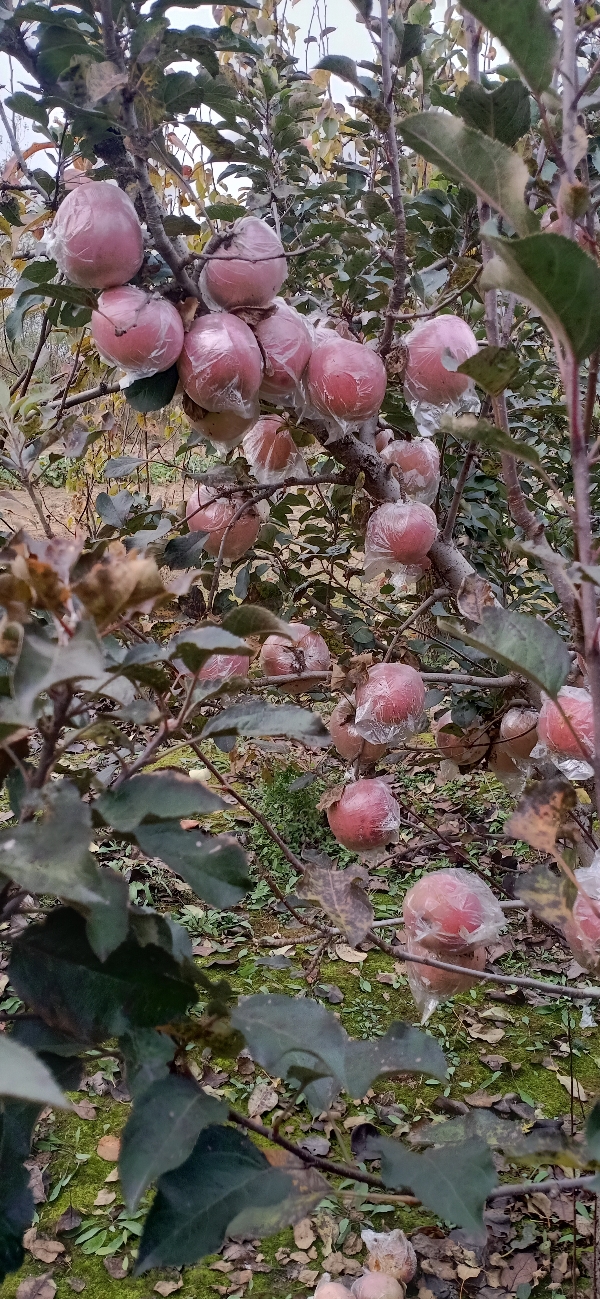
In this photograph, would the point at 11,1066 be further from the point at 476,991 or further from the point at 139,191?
the point at 476,991

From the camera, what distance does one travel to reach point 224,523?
3.91ft

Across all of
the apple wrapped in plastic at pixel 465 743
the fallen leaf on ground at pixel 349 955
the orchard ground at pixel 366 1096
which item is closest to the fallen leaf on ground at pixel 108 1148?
the orchard ground at pixel 366 1096

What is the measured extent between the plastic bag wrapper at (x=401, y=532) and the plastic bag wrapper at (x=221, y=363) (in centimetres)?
28

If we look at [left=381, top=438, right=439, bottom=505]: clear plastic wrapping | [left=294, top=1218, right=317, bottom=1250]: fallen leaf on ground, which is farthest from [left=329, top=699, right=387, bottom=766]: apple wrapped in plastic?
[left=294, top=1218, right=317, bottom=1250]: fallen leaf on ground

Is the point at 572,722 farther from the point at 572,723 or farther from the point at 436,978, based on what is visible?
the point at 436,978

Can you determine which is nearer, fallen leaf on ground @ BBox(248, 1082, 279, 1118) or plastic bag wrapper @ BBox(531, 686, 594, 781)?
plastic bag wrapper @ BBox(531, 686, 594, 781)

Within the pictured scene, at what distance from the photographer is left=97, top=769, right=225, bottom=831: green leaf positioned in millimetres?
433

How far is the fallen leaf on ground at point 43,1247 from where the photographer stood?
1349mm

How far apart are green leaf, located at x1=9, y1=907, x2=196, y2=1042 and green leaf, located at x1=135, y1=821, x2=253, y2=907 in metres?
0.05

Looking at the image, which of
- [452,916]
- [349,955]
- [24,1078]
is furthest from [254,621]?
[349,955]

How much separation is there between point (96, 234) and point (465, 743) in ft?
2.74

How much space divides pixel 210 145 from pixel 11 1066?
1039mm

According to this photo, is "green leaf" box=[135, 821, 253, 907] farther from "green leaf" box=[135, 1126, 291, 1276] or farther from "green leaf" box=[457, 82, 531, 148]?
"green leaf" box=[457, 82, 531, 148]

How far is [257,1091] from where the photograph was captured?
1646 millimetres
